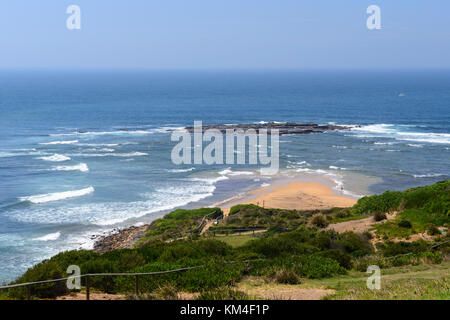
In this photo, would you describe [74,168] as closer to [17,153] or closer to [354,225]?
[17,153]

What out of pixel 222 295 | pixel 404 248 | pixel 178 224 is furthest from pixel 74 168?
pixel 222 295

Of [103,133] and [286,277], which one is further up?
[103,133]

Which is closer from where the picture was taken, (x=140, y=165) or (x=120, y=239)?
(x=120, y=239)

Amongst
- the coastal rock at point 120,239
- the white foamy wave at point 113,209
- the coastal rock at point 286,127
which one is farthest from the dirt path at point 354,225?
the coastal rock at point 286,127

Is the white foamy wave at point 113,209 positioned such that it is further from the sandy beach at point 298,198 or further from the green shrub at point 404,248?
the green shrub at point 404,248
